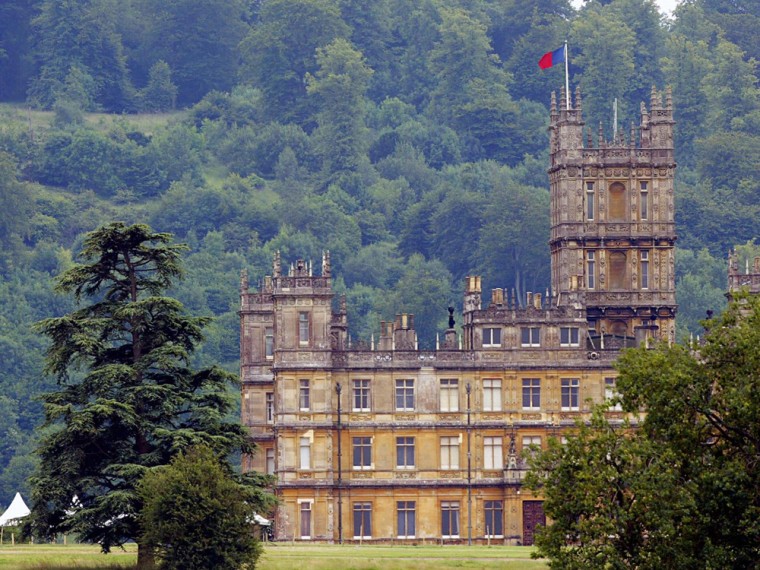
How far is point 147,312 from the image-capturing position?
4171 inches

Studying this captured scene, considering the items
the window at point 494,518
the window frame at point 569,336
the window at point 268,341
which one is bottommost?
the window at point 494,518

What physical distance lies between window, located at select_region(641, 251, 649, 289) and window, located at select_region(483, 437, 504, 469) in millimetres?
12020

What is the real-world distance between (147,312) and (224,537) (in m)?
12.3

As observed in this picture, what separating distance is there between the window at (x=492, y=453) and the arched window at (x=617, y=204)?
45.6 ft

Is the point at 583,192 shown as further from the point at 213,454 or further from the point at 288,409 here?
the point at 213,454

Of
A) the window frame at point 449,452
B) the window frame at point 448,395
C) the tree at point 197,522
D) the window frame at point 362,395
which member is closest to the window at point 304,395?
the window frame at point 362,395

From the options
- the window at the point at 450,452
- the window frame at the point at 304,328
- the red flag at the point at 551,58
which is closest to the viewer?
the window frame at the point at 304,328

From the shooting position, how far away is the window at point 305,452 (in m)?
127

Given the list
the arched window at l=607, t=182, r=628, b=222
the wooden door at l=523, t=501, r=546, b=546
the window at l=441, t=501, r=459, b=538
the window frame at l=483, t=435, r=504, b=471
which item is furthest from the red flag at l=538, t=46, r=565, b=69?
the window at l=441, t=501, r=459, b=538

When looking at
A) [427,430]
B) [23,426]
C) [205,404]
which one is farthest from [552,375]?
[23,426]

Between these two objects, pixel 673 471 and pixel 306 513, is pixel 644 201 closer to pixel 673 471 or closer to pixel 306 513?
pixel 306 513

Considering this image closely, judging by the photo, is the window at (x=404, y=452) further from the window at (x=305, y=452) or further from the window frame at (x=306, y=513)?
the window frame at (x=306, y=513)

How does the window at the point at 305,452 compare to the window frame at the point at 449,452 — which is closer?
the window at the point at 305,452

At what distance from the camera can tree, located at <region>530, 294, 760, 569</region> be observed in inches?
3179
